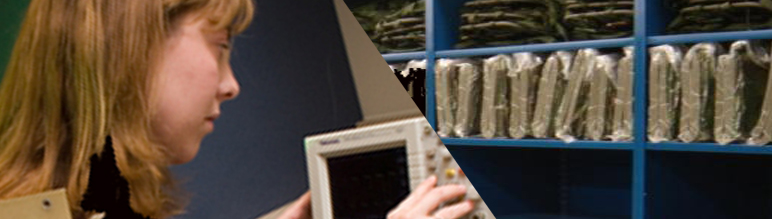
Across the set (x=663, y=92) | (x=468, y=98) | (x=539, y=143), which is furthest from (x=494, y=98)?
(x=663, y=92)

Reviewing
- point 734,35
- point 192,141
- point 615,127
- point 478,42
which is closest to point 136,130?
point 192,141

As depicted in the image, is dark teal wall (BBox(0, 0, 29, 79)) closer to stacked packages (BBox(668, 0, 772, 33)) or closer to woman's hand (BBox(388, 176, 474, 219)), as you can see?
woman's hand (BBox(388, 176, 474, 219))

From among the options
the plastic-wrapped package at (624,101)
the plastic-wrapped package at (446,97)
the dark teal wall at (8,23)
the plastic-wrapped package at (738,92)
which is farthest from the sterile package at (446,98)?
the dark teal wall at (8,23)

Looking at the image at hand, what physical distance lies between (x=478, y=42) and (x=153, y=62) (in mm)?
1791

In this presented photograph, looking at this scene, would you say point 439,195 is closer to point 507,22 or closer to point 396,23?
point 507,22

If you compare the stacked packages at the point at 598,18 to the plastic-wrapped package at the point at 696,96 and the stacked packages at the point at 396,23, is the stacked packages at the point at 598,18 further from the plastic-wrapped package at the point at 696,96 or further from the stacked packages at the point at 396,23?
the stacked packages at the point at 396,23

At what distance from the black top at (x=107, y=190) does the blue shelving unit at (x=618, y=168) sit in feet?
4.71

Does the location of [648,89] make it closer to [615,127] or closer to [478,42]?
[615,127]

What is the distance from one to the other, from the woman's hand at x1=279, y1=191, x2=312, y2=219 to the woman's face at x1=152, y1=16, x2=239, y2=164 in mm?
59

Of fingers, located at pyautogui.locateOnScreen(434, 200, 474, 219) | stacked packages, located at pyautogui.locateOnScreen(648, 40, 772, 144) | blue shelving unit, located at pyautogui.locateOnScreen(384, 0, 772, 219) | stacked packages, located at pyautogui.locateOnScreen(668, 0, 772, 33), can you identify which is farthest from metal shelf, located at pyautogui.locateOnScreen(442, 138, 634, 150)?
fingers, located at pyautogui.locateOnScreen(434, 200, 474, 219)

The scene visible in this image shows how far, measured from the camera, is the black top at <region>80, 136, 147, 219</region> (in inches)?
15.1

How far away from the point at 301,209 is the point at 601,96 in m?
1.54

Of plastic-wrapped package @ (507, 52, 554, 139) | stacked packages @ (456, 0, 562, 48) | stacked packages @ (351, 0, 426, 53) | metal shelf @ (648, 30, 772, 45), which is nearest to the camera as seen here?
metal shelf @ (648, 30, 772, 45)

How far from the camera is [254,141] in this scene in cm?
38
